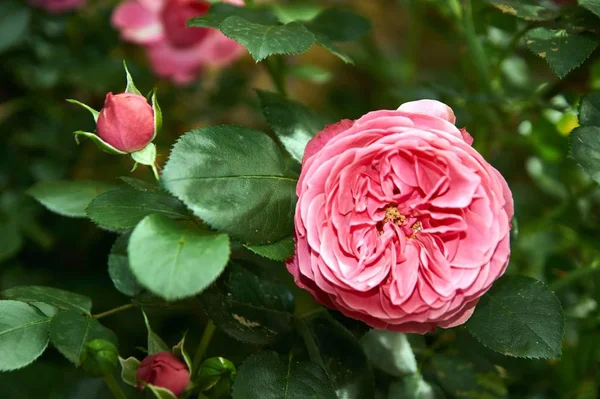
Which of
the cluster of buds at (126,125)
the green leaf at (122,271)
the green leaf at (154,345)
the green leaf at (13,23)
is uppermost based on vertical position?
the cluster of buds at (126,125)

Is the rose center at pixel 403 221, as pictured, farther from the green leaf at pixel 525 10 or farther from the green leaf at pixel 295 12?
the green leaf at pixel 295 12

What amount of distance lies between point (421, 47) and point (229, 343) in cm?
114

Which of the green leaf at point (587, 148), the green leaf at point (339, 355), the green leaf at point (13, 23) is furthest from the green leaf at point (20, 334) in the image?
the green leaf at point (13, 23)

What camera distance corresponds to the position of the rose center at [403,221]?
0.52 meters

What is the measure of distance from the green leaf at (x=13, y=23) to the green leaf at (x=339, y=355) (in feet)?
2.18

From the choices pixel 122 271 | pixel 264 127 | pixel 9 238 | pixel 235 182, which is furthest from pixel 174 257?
pixel 264 127

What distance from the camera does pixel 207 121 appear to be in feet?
3.92

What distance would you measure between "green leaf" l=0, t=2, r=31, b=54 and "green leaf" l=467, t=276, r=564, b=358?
783 mm

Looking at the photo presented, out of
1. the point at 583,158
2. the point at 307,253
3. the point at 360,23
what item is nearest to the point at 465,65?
the point at 360,23

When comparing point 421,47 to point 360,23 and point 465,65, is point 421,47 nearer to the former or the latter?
point 465,65

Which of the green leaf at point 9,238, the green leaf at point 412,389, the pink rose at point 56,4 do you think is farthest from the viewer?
the pink rose at point 56,4

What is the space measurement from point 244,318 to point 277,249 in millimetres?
91

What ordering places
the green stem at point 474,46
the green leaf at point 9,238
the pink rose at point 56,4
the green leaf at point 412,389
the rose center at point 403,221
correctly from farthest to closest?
the pink rose at point 56,4 → the green leaf at point 9,238 → the green stem at point 474,46 → the green leaf at point 412,389 → the rose center at point 403,221

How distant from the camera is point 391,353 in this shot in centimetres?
62
